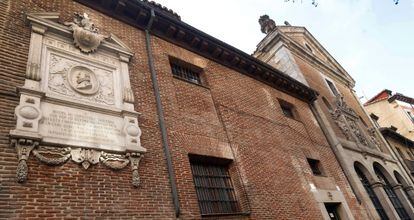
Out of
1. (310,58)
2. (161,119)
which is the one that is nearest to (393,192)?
(310,58)

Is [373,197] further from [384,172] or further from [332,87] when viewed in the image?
[332,87]

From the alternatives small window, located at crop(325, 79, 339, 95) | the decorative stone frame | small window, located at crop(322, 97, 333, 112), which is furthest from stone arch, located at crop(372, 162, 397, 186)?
the decorative stone frame

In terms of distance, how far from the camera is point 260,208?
759cm

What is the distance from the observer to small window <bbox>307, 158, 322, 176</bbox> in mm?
11481

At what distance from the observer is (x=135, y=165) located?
18.8ft

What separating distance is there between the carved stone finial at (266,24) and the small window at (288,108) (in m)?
6.21

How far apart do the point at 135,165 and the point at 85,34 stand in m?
3.18

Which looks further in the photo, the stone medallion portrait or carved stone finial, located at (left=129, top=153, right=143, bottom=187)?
the stone medallion portrait

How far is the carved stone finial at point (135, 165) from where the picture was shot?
557 cm

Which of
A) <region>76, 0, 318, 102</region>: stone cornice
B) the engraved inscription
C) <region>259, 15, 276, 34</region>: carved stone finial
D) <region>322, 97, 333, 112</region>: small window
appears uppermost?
<region>259, 15, 276, 34</region>: carved stone finial

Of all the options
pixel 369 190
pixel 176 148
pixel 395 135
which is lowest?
pixel 369 190

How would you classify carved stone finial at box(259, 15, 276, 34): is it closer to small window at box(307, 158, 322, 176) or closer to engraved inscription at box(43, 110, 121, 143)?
small window at box(307, 158, 322, 176)

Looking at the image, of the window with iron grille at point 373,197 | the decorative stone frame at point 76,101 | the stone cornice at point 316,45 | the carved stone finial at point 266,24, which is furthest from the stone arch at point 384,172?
the decorative stone frame at point 76,101

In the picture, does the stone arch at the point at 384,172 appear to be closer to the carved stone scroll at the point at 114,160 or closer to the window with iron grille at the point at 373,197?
the window with iron grille at the point at 373,197
